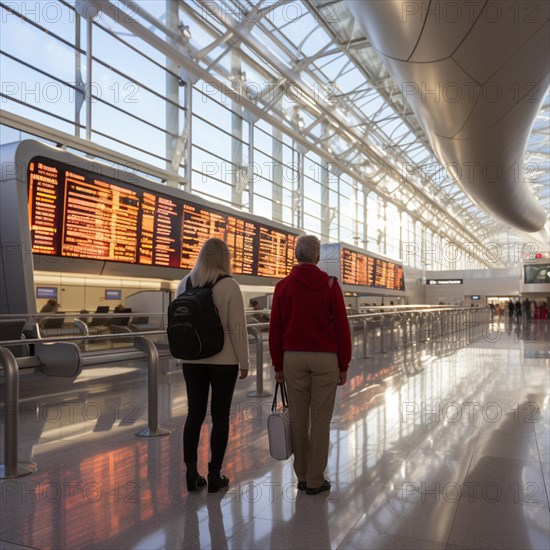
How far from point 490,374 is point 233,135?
13.6 metres

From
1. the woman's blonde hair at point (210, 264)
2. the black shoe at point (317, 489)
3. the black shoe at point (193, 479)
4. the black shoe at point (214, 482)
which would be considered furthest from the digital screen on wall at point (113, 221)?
the black shoe at point (317, 489)

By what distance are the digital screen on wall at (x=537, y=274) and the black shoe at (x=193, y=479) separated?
32102 mm

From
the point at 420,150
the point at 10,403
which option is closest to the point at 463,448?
the point at 10,403

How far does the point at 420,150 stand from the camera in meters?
27.8

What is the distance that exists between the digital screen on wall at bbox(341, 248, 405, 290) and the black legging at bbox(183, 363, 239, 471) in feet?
41.6

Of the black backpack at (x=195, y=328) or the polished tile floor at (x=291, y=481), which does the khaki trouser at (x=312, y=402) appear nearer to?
the polished tile floor at (x=291, y=481)

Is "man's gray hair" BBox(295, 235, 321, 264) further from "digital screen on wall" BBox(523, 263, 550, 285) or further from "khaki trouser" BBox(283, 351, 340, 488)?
"digital screen on wall" BBox(523, 263, 550, 285)

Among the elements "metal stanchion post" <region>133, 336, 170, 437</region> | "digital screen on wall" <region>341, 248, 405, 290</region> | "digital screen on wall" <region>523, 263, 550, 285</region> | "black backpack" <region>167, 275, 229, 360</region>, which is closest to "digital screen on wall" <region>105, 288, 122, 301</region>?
"metal stanchion post" <region>133, 336, 170, 437</region>

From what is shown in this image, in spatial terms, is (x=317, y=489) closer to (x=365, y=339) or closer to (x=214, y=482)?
(x=214, y=482)

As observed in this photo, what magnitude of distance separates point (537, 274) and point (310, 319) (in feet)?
105

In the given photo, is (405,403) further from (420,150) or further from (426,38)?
(420,150)

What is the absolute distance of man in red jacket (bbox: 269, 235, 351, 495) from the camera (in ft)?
9.64

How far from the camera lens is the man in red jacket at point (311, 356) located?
2939 mm

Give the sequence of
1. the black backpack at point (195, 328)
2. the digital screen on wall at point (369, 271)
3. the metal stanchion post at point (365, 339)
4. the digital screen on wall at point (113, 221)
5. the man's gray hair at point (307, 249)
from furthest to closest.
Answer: the digital screen on wall at point (369, 271), the metal stanchion post at point (365, 339), the digital screen on wall at point (113, 221), the man's gray hair at point (307, 249), the black backpack at point (195, 328)
